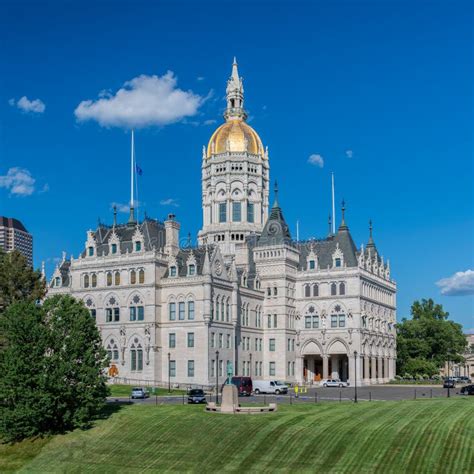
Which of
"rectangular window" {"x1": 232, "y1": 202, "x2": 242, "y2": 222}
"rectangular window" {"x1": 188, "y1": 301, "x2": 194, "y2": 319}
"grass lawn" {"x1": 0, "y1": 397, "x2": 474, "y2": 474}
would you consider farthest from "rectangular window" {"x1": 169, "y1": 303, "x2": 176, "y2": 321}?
"grass lawn" {"x1": 0, "y1": 397, "x2": 474, "y2": 474}

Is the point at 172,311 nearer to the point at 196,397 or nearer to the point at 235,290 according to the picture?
the point at 235,290

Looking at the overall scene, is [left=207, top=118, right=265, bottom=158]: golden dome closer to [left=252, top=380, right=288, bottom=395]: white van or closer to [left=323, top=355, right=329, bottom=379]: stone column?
[left=323, top=355, right=329, bottom=379]: stone column

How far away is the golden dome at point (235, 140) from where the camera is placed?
13612 centimetres

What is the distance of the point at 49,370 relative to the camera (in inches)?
2494

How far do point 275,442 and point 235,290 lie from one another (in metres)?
54.2

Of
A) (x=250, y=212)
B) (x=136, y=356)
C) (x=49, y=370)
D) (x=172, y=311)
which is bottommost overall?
(x=136, y=356)

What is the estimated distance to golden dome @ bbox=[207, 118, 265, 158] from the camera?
447 feet

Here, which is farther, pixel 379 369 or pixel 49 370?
pixel 379 369

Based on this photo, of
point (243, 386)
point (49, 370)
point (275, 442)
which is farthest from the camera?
point (243, 386)

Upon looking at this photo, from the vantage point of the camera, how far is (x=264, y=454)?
52.3m

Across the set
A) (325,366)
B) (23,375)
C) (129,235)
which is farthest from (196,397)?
(325,366)

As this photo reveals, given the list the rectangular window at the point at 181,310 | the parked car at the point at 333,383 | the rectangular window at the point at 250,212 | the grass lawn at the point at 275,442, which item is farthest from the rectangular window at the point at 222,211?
the grass lawn at the point at 275,442

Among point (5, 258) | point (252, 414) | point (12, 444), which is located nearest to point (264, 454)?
point (252, 414)

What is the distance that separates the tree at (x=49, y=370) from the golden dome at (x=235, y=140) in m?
72.4
